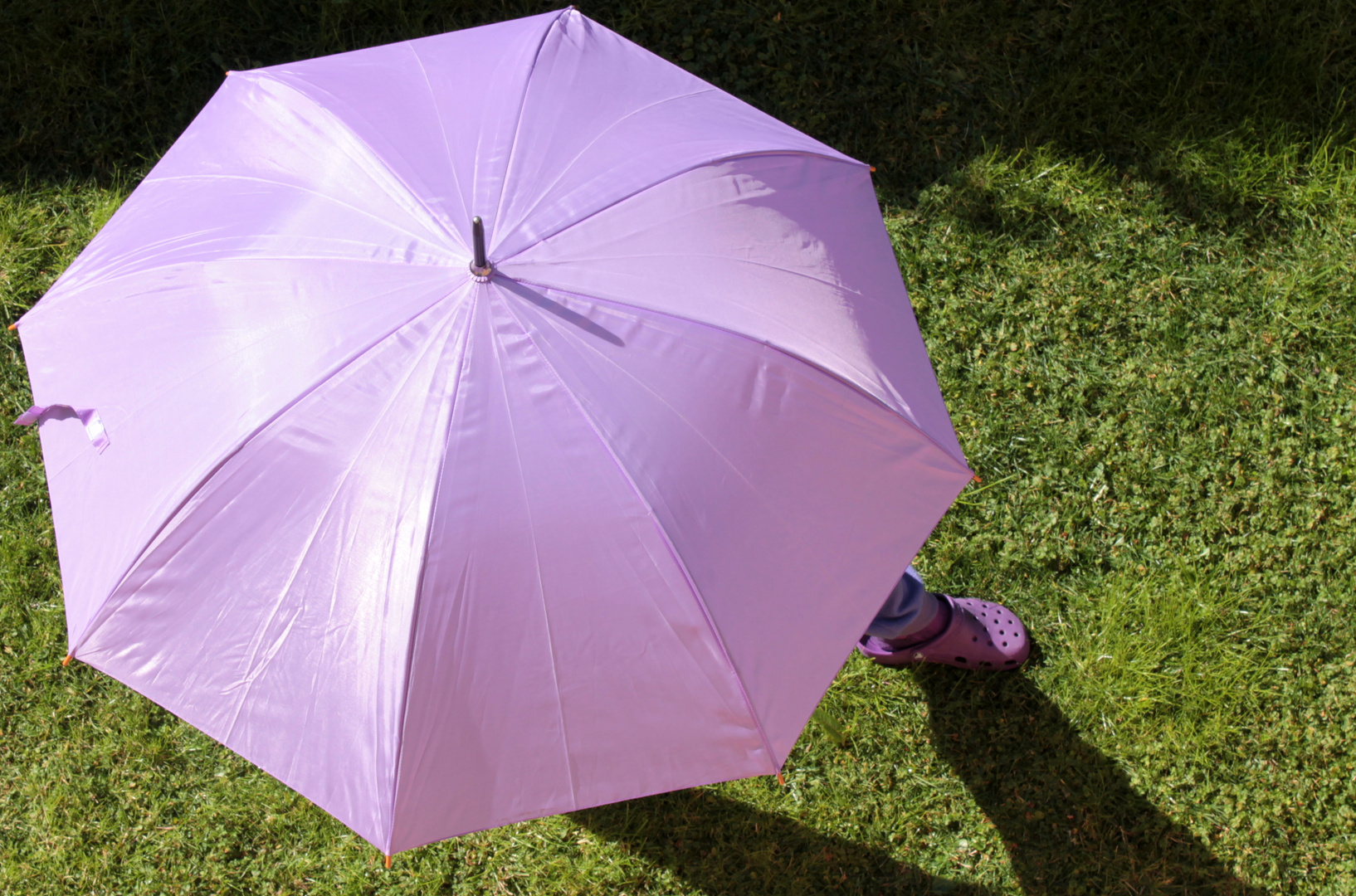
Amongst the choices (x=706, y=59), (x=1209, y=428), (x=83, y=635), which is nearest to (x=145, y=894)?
(x=83, y=635)

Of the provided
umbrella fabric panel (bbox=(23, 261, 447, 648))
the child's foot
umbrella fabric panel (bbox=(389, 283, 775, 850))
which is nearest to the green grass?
the child's foot

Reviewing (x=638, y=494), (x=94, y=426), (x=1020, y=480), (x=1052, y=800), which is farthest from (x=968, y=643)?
(x=94, y=426)

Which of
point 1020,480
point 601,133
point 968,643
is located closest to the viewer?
point 601,133

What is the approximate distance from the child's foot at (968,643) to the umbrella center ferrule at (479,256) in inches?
80.3

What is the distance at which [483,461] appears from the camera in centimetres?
213

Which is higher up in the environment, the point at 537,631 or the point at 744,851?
the point at 537,631

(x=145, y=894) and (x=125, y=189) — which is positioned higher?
(x=125, y=189)

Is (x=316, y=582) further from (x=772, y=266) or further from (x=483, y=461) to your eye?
(x=772, y=266)

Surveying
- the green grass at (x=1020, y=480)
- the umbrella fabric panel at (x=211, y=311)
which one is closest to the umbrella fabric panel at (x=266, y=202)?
the umbrella fabric panel at (x=211, y=311)

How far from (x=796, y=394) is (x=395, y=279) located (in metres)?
0.90

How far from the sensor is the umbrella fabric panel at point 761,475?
219 centimetres

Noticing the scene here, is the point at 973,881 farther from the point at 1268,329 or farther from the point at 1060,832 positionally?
the point at 1268,329

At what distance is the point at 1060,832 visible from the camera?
3.68m

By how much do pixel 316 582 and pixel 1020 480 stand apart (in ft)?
9.16
